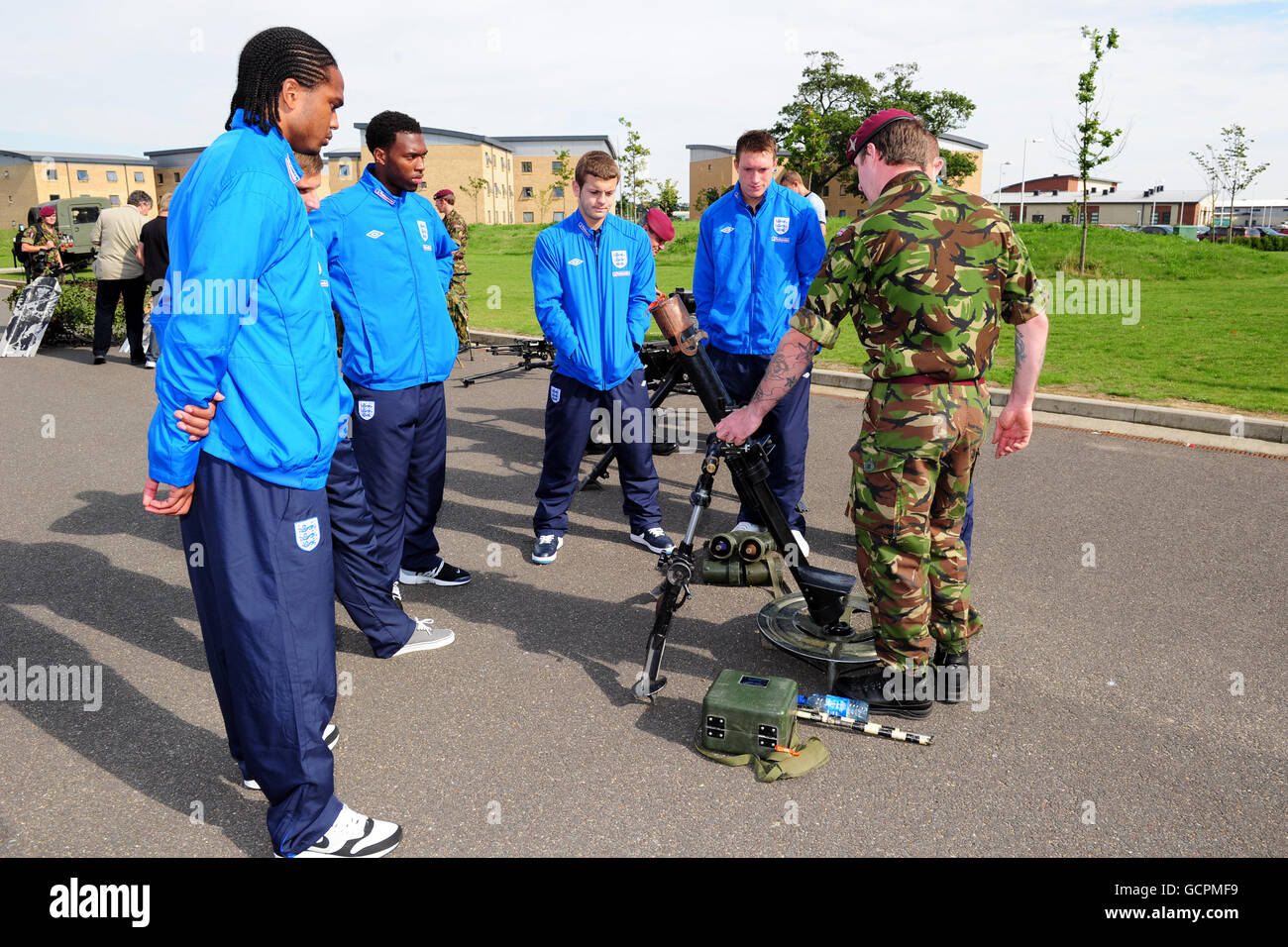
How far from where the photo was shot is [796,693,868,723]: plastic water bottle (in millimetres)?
3363

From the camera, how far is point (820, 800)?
2979 millimetres

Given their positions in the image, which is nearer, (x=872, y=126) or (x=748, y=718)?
(x=748, y=718)

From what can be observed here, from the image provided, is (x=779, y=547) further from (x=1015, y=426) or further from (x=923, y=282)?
(x=923, y=282)

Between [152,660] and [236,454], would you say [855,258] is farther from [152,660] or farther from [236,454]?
[152,660]

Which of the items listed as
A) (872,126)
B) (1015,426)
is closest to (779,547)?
(1015,426)

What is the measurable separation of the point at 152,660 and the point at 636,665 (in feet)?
7.14

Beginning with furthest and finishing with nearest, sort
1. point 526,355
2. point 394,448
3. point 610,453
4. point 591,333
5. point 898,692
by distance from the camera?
point 526,355 < point 610,453 < point 591,333 < point 394,448 < point 898,692

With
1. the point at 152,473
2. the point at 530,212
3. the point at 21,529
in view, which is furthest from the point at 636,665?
the point at 530,212

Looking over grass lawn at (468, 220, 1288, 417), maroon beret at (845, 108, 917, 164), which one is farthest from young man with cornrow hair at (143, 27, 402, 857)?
grass lawn at (468, 220, 1288, 417)

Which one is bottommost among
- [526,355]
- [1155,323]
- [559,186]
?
[526,355]

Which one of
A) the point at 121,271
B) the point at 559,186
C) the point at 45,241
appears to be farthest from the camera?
the point at 559,186

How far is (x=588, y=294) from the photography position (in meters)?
5.10

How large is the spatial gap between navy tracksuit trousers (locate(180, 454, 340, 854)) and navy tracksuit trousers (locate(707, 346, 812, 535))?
3.00m

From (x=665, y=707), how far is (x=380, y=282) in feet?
7.48
